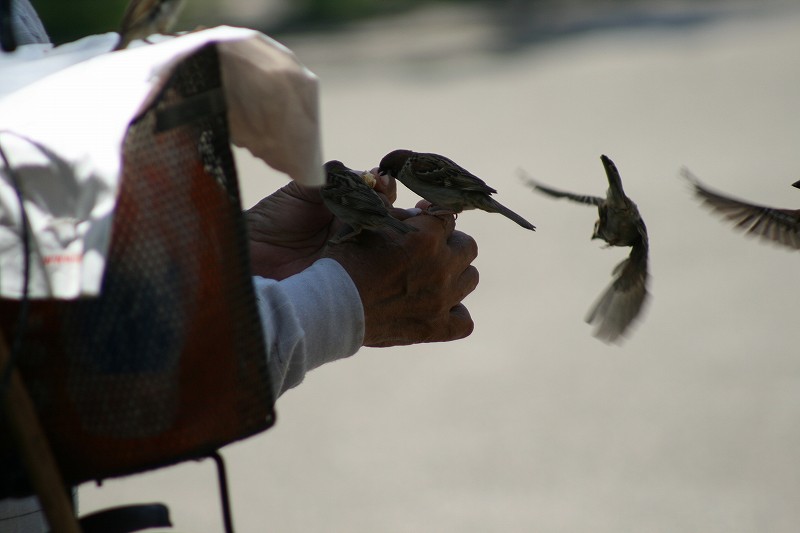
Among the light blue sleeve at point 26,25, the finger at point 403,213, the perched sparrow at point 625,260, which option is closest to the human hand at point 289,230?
the finger at point 403,213

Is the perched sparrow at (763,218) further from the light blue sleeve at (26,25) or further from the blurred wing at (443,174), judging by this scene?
the light blue sleeve at (26,25)

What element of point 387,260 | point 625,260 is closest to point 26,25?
point 387,260

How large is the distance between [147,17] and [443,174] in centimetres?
108

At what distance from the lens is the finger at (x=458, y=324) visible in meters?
2.53

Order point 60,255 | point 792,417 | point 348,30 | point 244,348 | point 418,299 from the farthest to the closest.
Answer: point 348,30 → point 792,417 → point 418,299 → point 244,348 → point 60,255

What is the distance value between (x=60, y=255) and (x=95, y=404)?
22 cm

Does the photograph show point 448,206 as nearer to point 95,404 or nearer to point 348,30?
point 95,404

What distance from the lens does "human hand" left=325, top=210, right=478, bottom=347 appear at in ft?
7.40

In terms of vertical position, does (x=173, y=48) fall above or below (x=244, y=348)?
above

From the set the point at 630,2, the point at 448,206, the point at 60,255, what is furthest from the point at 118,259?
the point at 630,2

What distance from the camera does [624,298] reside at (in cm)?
251

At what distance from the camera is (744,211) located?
2.58 metres

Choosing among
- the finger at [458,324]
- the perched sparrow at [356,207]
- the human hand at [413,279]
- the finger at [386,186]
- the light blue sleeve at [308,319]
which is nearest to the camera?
the light blue sleeve at [308,319]

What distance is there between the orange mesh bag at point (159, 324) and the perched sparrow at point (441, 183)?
1.11m
